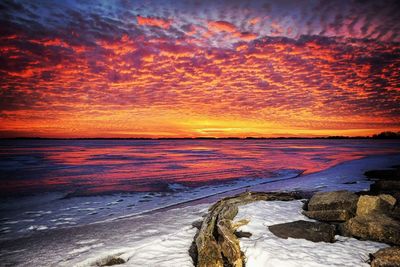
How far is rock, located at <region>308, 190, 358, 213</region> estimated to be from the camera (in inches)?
318

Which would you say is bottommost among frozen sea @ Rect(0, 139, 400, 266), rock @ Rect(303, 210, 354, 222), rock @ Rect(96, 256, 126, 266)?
frozen sea @ Rect(0, 139, 400, 266)

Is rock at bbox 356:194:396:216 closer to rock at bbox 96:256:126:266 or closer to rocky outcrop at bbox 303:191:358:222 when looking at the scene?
rocky outcrop at bbox 303:191:358:222

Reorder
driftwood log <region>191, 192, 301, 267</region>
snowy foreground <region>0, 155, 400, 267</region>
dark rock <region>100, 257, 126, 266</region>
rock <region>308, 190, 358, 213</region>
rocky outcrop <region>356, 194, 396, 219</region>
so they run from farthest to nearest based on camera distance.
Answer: rock <region>308, 190, 358, 213</region>
rocky outcrop <region>356, 194, 396, 219</region>
dark rock <region>100, 257, 126, 266</region>
snowy foreground <region>0, 155, 400, 267</region>
driftwood log <region>191, 192, 301, 267</region>

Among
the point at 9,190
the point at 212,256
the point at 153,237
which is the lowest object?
the point at 9,190

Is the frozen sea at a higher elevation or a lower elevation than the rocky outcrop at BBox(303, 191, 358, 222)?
lower

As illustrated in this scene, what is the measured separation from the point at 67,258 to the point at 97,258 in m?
0.77

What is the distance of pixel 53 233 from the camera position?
333 inches

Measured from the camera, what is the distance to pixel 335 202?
8234 mm

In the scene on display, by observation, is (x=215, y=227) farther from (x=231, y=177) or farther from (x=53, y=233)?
(x=231, y=177)

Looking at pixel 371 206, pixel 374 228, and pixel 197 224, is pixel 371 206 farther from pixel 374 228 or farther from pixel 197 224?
pixel 197 224

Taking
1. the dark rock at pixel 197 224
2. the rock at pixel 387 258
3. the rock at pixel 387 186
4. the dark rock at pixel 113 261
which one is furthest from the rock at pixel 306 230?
the rock at pixel 387 186

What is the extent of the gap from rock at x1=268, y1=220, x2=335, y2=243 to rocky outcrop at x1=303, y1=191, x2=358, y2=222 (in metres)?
0.65

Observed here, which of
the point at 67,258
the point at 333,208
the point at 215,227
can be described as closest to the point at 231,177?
the point at 333,208

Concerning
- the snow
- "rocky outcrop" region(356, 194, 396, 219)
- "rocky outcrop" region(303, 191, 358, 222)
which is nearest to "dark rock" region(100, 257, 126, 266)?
the snow
